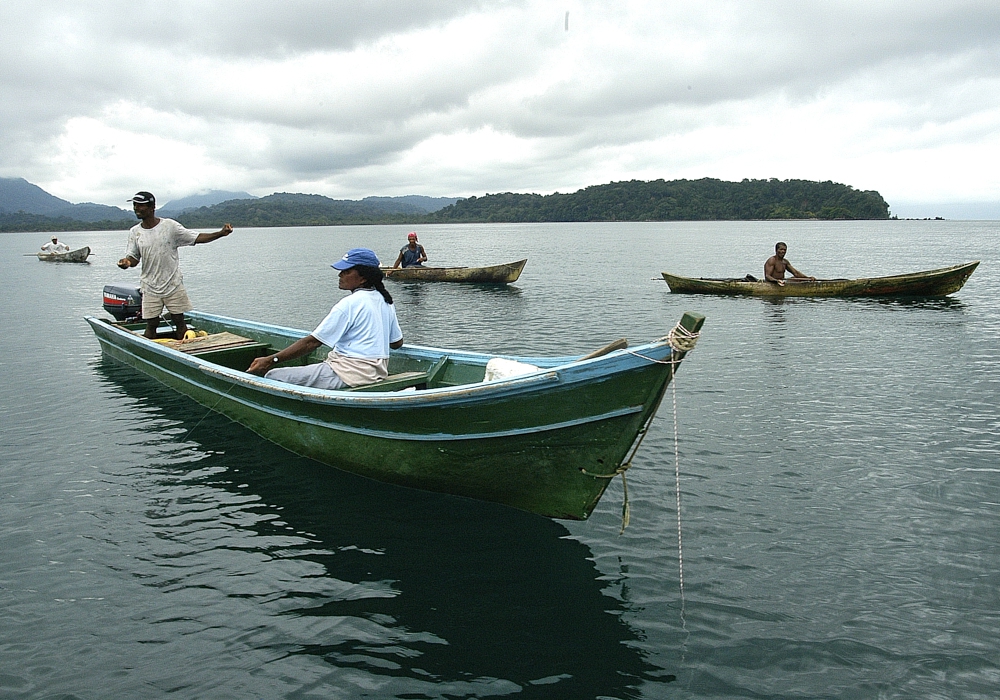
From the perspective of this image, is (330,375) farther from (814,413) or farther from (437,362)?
(814,413)

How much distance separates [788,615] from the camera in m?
5.19

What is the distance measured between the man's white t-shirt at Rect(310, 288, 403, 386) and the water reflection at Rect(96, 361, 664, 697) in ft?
4.41

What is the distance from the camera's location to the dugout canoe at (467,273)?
27.5 metres

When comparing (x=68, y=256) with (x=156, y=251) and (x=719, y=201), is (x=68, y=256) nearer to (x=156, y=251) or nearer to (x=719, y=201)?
(x=156, y=251)

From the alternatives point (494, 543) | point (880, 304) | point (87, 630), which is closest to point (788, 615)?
point (494, 543)

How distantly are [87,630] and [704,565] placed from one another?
519 cm

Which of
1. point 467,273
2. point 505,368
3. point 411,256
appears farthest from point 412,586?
point 411,256

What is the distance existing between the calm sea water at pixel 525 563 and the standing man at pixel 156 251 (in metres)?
1.88

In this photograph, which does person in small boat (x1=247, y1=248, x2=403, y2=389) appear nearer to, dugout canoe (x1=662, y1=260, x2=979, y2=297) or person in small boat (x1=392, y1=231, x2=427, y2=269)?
dugout canoe (x1=662, y1=260, x2=979, y2=297)

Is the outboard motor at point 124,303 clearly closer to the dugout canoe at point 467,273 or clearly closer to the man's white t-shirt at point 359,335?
the man's white t-shirt at point 359,335

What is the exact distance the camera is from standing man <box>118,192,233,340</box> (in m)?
9.98

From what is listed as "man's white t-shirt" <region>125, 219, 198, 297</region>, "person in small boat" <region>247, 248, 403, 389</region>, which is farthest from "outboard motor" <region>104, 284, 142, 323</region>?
"person in small boat" <region>247, 248, 403, 389</region>

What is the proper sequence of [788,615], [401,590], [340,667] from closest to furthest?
1. [340,667]
2. [788,615]
3. [401,590]

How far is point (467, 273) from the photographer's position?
2761 cm
